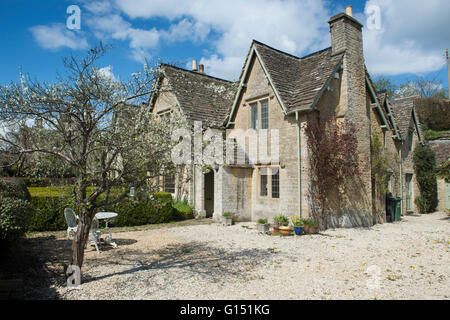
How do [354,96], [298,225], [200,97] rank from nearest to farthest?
[298,225], [354,96], [200,97]

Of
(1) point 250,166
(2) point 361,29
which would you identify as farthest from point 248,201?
(2) point 361,29

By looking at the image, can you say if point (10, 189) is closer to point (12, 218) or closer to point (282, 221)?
point (12, 218)

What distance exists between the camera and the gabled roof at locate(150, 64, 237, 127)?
17688mm

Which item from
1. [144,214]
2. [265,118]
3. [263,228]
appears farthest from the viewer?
[265,118]

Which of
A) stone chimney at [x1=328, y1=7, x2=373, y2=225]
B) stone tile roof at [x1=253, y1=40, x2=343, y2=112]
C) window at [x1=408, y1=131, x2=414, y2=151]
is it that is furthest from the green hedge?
window at [x1=408, y1=131, x2=414, y2=151]

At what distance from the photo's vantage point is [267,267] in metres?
7.45

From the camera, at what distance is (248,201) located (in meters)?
15.7

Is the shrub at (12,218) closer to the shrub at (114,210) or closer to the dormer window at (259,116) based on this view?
the shrub at (114,210)

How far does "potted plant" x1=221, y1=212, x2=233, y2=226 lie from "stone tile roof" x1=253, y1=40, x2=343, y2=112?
5.53 meters

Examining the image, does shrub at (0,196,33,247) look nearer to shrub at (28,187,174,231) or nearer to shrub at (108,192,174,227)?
shrub at (28,187,174,231)

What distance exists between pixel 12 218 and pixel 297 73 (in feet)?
45.4

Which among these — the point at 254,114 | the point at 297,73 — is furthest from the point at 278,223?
the point at 297,73

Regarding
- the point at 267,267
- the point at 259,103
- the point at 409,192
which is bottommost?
the point at 267,267
